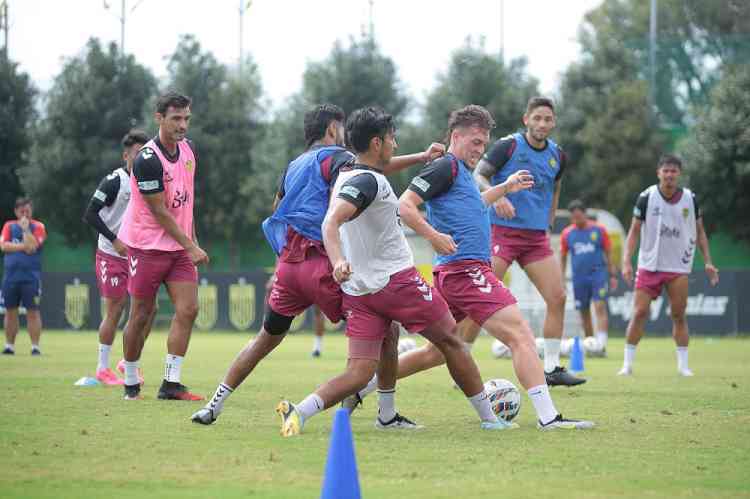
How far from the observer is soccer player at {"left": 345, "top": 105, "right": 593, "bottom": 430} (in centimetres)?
823

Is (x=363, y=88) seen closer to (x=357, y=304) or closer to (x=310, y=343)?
(x=310, y=343)

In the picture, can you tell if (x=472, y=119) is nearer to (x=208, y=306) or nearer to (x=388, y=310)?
(x=388, y=310)

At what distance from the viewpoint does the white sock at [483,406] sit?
835cm

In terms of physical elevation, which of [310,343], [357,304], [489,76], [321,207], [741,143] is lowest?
[310,343]

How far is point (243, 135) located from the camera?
40781 mm

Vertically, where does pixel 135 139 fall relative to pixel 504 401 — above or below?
above

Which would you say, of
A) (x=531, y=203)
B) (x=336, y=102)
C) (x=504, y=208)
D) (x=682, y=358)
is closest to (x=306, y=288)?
(x=504, y=208)

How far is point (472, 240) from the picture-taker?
28.6 feet

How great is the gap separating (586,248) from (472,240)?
41.5 ft

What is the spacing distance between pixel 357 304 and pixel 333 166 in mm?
1118

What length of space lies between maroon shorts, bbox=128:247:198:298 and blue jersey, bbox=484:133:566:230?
3.07 metres

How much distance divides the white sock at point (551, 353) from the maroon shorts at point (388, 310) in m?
4.25

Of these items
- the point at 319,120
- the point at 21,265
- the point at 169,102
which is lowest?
the point at 21,265

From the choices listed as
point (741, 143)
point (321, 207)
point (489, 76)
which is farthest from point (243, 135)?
point (321, 207)
